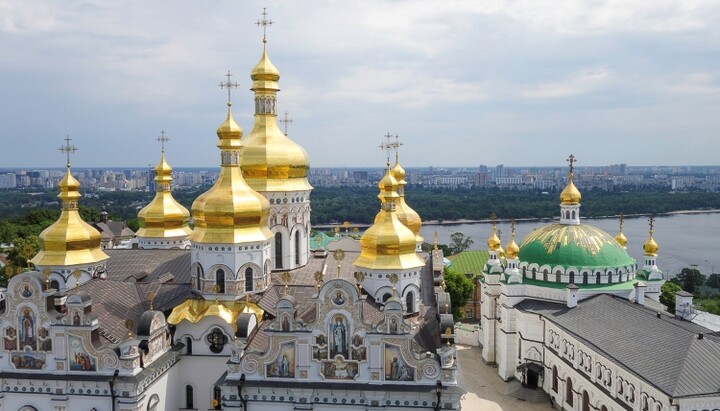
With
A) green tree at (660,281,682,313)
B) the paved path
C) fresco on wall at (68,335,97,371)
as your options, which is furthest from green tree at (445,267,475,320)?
fresco on wall at (68,335,97,371)

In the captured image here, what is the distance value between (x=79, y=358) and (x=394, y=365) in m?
6.48

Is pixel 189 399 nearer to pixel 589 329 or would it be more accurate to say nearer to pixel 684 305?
pixel 589 329

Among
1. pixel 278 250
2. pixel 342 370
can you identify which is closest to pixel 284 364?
pixel 342 370

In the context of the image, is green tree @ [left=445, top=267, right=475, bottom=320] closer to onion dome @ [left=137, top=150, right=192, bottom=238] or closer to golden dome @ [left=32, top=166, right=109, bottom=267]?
onion dome @ [left=137, top=150, right=192, bottom=238]

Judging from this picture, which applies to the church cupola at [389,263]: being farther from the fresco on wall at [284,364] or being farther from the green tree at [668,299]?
the green tree at [668,299]

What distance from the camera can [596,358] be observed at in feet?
54.1

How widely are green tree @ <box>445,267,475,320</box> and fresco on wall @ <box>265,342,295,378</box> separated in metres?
17.1

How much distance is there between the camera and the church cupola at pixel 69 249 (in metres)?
16.1

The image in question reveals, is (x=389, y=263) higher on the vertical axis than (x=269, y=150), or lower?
lower

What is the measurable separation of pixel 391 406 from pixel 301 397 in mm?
1796

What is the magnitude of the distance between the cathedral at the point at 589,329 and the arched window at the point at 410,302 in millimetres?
5366

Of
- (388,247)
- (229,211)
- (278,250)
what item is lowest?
(278,250)

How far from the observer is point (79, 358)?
481 inches

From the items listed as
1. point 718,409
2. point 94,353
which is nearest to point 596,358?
point 718,409
